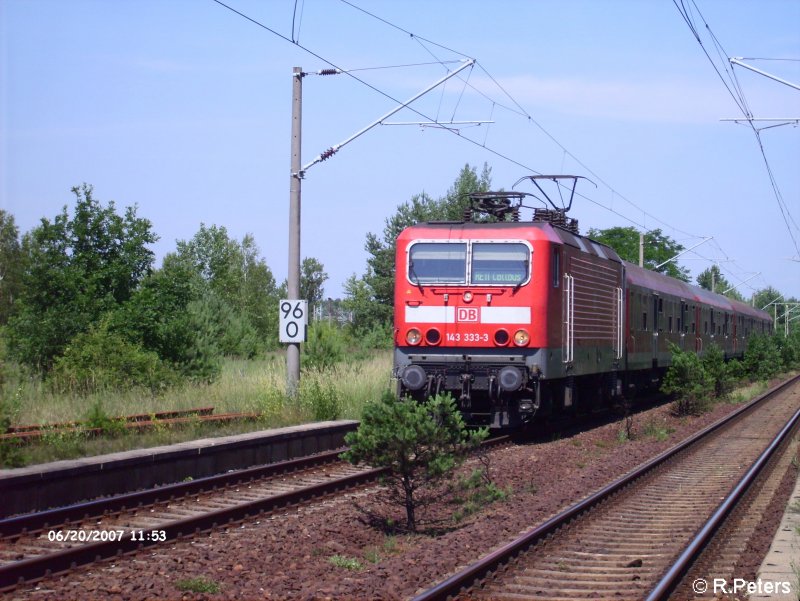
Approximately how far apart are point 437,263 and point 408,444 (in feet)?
22.1

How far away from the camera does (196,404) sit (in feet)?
60.7

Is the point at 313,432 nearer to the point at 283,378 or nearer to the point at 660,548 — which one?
the point at 283,378

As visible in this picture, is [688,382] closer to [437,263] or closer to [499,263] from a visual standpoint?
[499,263]

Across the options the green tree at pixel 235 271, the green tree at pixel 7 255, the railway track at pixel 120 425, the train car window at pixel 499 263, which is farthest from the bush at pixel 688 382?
the green tree at pixel 235 271

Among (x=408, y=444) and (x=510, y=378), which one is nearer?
(x=408, y=444)

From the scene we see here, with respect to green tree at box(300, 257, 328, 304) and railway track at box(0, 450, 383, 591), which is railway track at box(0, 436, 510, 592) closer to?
railway track at box(0, 450, 383, 591)

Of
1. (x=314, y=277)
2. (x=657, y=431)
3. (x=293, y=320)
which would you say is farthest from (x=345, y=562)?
(x=314, y=277)

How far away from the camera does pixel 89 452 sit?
12.2 m

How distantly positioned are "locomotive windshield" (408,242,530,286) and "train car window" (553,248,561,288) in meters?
0.70

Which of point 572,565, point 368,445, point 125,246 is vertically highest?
point 125,246

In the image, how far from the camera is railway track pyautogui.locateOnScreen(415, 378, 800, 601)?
739 centimetres

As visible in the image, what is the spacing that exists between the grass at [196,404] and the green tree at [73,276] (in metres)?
5.31

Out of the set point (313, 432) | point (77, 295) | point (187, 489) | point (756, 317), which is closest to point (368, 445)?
point (187, 489)

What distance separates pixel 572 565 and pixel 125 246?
22.1 meters
